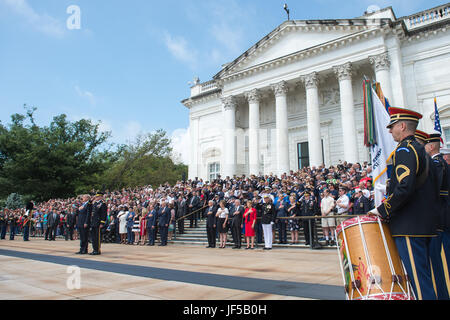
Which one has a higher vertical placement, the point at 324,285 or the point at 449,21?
the point at 449,21

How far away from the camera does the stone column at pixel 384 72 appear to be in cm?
2250

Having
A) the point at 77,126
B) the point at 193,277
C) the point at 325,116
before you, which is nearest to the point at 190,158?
the point at 325,116

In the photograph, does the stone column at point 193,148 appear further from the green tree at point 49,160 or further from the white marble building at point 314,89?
the green tree at point 49,160

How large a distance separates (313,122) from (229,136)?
866cm

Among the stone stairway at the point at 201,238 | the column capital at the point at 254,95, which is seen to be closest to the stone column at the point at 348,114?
the column capital at the point at 254,95

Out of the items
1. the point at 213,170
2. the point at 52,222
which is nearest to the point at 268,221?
the point at 52,222

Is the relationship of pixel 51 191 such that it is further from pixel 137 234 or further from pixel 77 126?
pixel 137 234

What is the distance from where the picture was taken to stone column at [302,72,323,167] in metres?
24.7

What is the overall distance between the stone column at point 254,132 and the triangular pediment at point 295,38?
2882 millimetres

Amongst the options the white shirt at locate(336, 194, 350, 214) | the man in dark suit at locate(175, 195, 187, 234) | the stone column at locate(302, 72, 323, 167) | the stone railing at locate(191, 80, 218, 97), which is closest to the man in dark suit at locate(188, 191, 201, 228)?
the man in dark suit at locate(175, 195, 187, 234)

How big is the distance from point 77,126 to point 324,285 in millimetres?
47667

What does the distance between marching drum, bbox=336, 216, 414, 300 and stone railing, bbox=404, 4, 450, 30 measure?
26488mm

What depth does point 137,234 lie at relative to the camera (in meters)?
17.0

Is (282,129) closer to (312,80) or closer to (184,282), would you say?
(312,80)
